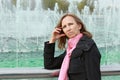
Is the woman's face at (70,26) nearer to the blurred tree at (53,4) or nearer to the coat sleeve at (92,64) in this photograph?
the coat sleeve at (92,64)

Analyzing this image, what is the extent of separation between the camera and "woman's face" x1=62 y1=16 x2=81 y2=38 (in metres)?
2.63

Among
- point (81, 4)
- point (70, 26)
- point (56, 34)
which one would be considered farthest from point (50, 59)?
point (81, 4)

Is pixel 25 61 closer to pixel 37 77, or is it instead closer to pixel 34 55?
pixel 34 55

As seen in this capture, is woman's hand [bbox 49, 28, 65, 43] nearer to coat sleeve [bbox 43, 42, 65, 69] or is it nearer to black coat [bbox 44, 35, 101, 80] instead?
coat sleeve [bbox 43, 42, 65, 69]

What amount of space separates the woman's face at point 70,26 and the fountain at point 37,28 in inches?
204

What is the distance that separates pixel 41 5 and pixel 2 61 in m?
2.16

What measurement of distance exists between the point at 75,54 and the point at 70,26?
8.0 inches

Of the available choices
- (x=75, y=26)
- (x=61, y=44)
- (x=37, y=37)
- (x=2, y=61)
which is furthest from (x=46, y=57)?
(x=37, y=37)

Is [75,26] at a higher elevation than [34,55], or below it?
higher

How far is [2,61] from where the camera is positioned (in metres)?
7.59

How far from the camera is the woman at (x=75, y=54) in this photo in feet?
8.23

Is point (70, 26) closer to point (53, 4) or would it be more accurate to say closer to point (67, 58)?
point (67, 58)

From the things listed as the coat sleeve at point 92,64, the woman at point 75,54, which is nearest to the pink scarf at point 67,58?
the woman at point 75,54

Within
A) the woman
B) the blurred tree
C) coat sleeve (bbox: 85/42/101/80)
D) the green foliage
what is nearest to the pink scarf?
the woman
